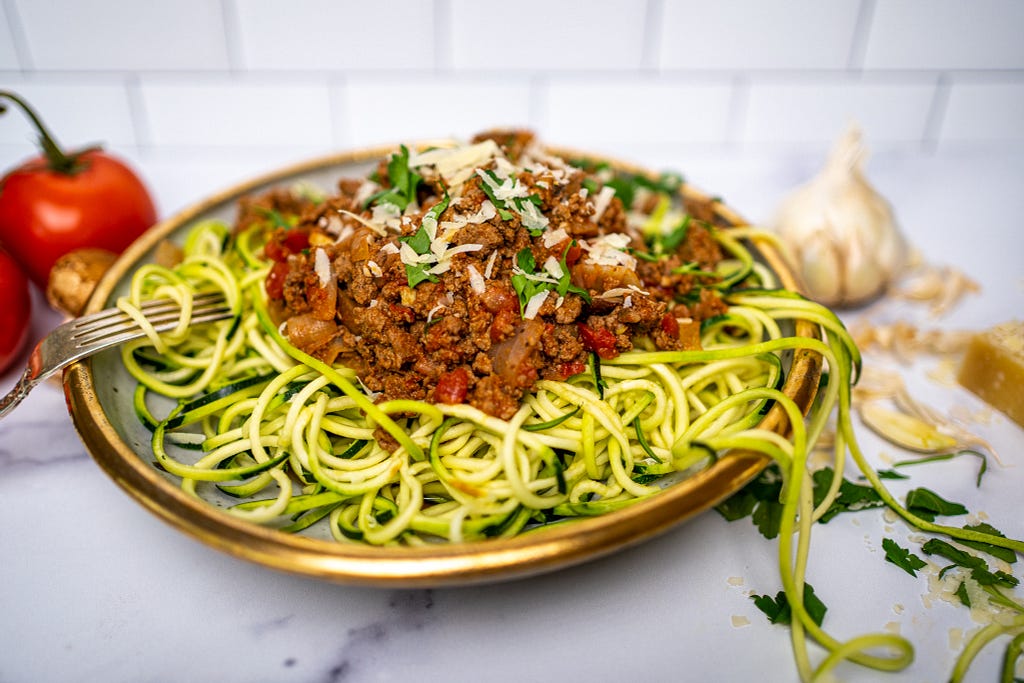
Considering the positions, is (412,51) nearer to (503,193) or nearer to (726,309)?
(503,193)

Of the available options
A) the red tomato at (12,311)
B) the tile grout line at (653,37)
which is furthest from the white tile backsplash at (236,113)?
the tile grout line at (653,37)

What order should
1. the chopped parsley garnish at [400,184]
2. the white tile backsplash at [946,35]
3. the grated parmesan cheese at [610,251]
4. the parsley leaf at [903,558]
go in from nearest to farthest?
the parsley leaf at [903,558] < the grated parmesan cheese at [610,251] < the chopped parsley garnish at [400,184] < the white tile backsplash at [946,35]

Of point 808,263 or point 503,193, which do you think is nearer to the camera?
point 503,193

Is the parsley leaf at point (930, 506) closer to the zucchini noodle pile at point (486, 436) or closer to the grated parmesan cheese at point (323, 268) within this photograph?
the zucchini noodle pile at point (486, 436)

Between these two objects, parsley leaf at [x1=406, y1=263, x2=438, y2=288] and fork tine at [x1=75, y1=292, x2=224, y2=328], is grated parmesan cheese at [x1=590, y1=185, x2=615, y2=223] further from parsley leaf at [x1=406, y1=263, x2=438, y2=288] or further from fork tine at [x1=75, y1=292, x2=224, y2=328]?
fork tine at [x1=75, y1=292, x2=224, y2=328]

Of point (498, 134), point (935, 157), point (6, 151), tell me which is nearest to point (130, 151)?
point (6, 151)

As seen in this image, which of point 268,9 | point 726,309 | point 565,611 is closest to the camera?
point 565,611

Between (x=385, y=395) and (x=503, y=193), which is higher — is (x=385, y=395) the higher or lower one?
the lower one
